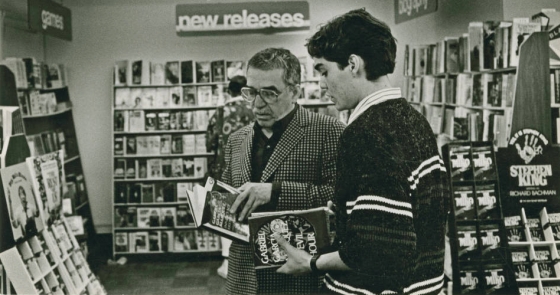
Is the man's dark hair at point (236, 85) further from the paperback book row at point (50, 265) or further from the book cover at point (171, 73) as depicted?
the book cover at point (171, 73)

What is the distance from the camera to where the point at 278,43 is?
25.8 ft

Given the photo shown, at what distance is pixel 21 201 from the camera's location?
2.93 meters

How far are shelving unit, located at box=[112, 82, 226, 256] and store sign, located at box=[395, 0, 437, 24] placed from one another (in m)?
2.96

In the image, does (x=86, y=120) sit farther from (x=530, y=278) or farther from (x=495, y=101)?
(x=530, y=278)

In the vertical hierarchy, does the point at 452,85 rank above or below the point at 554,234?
above

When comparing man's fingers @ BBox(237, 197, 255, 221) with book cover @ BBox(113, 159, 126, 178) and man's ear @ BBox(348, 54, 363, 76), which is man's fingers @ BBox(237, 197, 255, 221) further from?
book cover @ BBox(113, 159, 126, 178)

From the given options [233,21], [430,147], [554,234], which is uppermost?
[233,21]

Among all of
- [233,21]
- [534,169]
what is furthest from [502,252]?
[233,21]

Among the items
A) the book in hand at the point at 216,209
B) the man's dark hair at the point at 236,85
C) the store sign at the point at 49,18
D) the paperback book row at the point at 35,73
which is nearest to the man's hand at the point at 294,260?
the book in hand at the point at 216,209

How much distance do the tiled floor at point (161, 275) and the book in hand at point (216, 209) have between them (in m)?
3.67

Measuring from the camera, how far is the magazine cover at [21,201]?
2.80 metres

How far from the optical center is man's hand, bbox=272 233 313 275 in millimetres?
1595

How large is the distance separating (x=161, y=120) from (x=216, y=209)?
5641mm

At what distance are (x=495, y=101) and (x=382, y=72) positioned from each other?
3.61m
